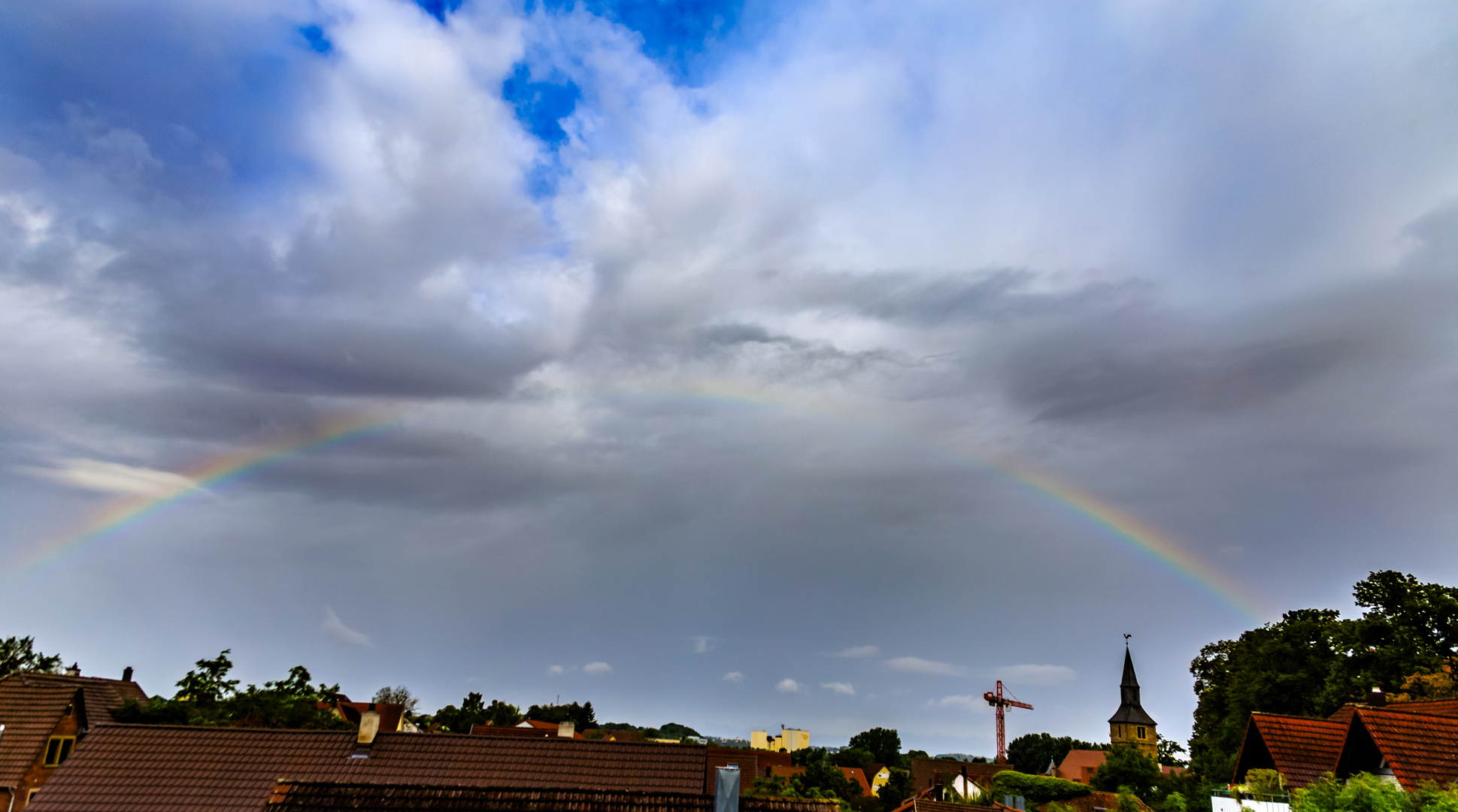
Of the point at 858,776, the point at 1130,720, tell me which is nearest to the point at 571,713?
the point at 858,776

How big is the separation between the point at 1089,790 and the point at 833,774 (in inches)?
1215

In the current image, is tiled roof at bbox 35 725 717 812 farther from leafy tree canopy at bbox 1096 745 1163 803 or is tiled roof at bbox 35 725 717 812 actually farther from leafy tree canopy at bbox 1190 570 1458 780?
leafy tree canopy at bbox 1096 745 1163 803

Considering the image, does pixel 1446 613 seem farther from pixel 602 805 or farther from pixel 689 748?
pixel 602 805

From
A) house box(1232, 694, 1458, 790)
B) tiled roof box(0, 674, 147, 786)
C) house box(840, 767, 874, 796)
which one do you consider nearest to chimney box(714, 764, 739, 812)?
house box(1232, 694, 1458, 790)

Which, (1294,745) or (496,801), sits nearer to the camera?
(496,801)

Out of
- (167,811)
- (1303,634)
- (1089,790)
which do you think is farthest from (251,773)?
(1089,790)

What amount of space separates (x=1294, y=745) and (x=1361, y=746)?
252 cm

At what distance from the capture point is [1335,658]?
221ft

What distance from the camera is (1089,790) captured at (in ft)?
287

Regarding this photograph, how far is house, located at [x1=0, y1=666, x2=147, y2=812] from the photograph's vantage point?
4438 centimetres

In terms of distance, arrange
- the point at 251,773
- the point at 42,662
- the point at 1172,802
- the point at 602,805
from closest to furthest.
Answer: the point at 602,805, the point at 251,773, the point at 1172,802, the point at 42,662

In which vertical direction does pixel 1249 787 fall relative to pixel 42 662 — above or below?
below

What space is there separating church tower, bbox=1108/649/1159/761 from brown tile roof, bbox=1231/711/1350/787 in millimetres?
168007

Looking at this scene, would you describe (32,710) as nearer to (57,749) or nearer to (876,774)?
(57,749)
